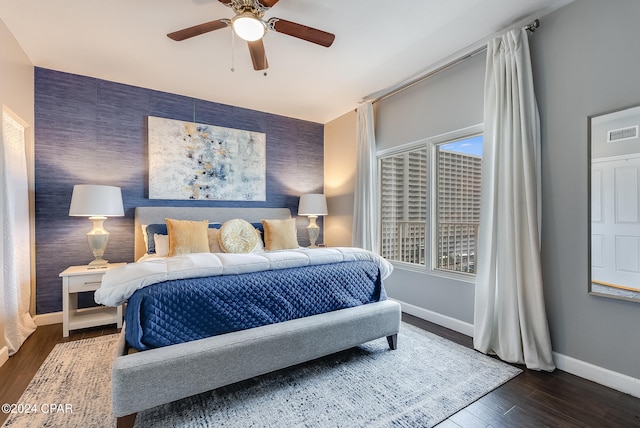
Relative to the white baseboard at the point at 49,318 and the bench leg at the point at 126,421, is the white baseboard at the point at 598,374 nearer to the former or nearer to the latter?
the bench leg at the point at 126,421

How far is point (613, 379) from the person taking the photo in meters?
1.91

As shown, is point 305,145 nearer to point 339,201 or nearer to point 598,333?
point 339,201

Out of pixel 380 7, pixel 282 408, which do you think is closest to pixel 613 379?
pixel 282 408

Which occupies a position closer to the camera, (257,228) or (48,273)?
(48,273)

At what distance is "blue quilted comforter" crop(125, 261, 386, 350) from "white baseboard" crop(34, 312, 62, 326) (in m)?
2.43

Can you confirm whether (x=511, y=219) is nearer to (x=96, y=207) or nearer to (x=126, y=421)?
(x=126, y=421)

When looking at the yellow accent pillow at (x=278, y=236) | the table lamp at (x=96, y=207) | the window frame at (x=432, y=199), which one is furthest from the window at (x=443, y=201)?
the table lamp at (x=96, y=207)

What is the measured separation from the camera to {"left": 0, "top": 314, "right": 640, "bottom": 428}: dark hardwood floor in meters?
1.61

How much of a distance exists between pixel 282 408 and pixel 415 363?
1.08m

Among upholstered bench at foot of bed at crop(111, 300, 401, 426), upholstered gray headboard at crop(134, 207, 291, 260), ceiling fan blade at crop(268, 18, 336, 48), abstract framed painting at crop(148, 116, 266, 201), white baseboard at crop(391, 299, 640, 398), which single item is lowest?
white baseboard at crop(391, 299, 640, 398)

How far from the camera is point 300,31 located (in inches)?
81.8

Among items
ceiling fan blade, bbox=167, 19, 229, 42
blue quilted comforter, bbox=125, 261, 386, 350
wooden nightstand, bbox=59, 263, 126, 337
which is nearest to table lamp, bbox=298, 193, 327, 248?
blue quilted comforter, bbox=125, 261, 386, 350

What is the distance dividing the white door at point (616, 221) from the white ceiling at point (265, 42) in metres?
1.28

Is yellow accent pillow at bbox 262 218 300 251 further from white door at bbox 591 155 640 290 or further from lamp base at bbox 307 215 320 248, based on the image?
white door at bbox 591 155 640 290
